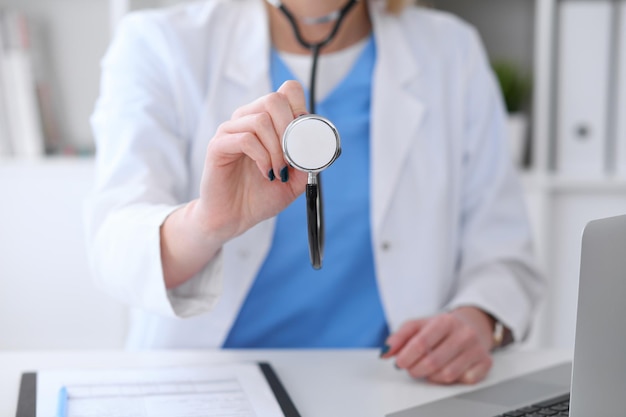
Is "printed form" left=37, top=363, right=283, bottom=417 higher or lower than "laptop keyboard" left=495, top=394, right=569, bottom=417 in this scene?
higher

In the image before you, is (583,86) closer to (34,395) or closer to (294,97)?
(294,97)

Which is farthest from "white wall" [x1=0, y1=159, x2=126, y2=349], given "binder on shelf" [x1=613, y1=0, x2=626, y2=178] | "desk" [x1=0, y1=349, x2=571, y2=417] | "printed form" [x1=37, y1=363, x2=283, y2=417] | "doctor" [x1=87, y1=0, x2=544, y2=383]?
"binder on shelf" [x1=613, y1=0, x2=626, y2=178]

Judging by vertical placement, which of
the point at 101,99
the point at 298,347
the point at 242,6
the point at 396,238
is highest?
the point at 242,6

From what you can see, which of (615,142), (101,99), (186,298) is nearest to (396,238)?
(186,298)

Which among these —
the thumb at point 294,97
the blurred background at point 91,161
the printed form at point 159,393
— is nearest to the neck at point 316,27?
the thumb at point 294,97

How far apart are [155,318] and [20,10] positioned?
1.24 metres

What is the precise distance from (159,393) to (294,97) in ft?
1.05

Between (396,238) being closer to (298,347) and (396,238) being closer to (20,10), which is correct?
(298,347)

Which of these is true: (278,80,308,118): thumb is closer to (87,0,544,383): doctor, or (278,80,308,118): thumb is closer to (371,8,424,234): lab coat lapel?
(87,0,544,383): doctor

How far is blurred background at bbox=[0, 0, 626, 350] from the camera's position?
179cm

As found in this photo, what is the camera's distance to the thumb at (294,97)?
69 cm

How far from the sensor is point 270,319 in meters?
1.11

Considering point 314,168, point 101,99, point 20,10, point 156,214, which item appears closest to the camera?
point 314,168

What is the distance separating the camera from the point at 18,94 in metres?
1.84
